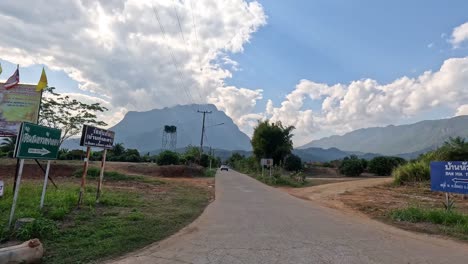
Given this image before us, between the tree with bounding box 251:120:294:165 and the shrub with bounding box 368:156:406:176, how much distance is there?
52.6 ft

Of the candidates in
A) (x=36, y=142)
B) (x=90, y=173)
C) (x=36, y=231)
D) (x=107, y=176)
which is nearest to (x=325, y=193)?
(x=107, y=176)

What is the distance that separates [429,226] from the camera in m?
9.70

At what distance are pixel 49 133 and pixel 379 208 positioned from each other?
40.8ft

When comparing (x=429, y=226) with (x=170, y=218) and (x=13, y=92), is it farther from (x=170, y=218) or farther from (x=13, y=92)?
(x=13, y=92)

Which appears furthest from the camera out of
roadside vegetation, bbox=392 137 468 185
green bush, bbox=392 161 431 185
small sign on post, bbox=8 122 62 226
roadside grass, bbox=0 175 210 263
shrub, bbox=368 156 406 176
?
shrub, bbox=368 156 406 176

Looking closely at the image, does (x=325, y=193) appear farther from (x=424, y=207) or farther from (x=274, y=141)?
(x=274, y=141)

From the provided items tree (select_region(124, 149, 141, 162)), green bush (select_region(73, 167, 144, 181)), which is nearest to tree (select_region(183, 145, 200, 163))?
tree (select_region(124, 149, 141, 162))

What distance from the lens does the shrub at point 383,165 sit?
55.1 meters

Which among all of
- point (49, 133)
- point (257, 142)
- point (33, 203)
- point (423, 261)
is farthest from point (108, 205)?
point (257, 142)

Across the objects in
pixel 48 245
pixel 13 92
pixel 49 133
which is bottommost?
pixel 48 245

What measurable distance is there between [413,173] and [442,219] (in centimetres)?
1769

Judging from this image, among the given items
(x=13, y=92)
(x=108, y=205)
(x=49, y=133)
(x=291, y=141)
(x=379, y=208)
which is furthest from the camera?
(x=291, y=141)

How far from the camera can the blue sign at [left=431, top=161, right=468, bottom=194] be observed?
10719 millimetres

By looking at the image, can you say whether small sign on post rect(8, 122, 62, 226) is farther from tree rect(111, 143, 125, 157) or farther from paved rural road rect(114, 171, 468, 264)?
tree rect(111, 143, 125, 157)
